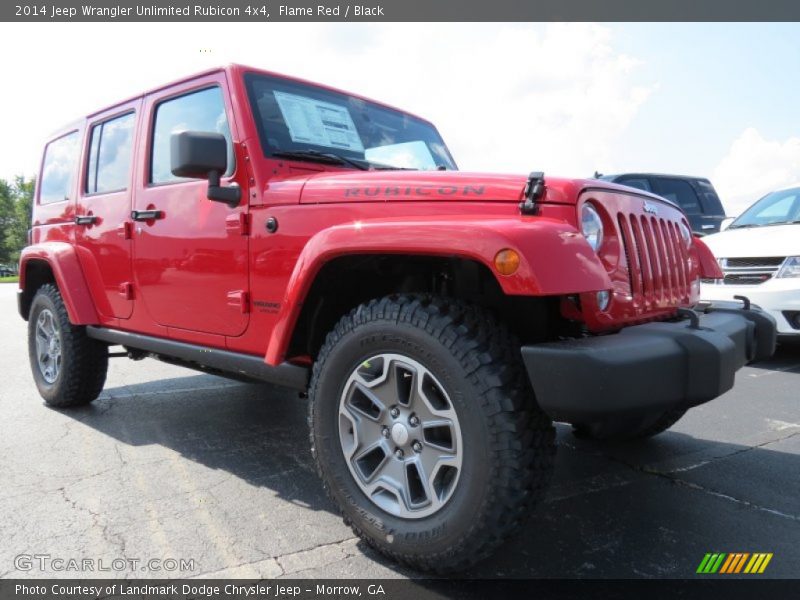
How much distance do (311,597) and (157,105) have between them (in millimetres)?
2879

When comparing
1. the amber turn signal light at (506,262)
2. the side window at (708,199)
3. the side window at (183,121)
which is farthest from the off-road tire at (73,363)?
the side window at (708,199)

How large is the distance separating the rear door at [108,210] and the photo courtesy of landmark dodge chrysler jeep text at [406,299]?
5 centimetres

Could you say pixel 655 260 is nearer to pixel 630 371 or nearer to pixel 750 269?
pixel 630 371

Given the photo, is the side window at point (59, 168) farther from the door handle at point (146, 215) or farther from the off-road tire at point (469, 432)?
the off-road tire at point (469, 432)

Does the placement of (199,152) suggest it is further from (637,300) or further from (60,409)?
(60,409)

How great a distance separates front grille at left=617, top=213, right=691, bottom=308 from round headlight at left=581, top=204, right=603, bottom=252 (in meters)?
0.13

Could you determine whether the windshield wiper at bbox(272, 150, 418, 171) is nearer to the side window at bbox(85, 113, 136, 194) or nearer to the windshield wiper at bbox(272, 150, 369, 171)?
the windshield wiper at bbox(272, 150, 369, 171)

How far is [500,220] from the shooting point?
1.96 m

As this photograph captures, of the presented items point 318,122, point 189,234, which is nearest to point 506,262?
point 318,122

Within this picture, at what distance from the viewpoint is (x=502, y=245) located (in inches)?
73.0

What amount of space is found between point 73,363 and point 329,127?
2.52m

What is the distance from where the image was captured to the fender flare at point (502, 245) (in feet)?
5.98

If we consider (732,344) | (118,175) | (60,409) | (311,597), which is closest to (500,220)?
(732,344)

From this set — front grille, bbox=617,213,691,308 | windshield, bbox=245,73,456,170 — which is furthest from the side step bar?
front grille, bbox=617,213,691,308
